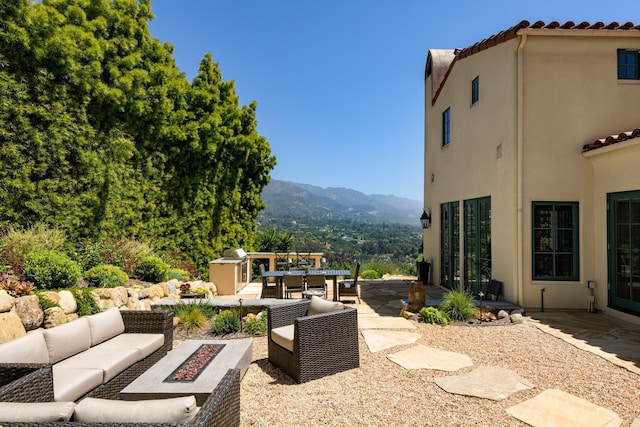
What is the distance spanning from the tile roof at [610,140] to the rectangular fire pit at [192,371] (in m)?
6.89

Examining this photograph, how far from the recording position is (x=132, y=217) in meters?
10.2

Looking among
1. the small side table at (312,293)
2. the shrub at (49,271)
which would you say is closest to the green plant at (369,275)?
the small side table at (312,293)

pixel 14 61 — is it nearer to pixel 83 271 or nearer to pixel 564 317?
pixel 83 271

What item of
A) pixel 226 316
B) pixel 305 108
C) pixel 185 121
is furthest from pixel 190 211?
pixel 305 108

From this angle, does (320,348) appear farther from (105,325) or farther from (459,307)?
(459,307)

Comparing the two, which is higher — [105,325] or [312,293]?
[105,325]

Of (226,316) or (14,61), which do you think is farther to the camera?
(14,61)

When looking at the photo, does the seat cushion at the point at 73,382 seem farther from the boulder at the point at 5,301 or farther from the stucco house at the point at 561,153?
the stucco house at the point at 561,153

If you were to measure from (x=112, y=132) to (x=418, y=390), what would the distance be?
9315 mm

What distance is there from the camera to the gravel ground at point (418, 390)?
3369 mm

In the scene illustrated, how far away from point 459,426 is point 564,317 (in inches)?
196

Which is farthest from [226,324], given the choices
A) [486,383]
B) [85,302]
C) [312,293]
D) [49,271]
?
[486,383]

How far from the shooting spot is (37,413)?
192cm

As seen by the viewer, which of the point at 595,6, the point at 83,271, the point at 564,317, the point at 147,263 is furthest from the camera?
the point at 595,6
